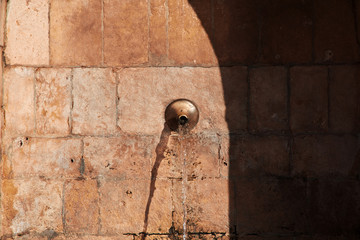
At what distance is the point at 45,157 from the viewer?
3.04 m

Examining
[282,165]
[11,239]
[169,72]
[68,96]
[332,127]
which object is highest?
[169,72]

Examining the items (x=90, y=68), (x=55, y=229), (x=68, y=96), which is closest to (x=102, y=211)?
(x=55, y=229)

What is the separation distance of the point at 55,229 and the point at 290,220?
81.6 inches

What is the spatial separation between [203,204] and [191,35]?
1.50 m

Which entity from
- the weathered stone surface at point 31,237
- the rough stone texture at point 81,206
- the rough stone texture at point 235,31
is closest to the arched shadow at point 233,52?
the rough stone texture at point 235,31

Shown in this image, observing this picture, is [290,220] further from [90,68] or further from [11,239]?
[11,239]

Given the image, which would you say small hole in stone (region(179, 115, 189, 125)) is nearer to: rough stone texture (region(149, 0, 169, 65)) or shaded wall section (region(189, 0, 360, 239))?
shaded wall section (region(189, 0, 360, 239))

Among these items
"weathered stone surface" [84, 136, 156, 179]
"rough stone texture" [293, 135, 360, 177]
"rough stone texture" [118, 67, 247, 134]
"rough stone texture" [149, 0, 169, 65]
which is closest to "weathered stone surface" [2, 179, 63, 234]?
"weathered stone surface" [84, 136, 156, 179]

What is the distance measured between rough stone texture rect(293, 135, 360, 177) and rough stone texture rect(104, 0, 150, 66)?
160cm

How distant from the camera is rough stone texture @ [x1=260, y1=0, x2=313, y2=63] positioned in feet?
9.80

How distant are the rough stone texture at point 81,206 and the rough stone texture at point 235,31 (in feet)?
5.35

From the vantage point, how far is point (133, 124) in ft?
9.97

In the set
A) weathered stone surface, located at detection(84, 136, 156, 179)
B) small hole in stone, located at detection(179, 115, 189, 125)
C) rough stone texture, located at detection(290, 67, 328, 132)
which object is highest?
rough stone texture, located at detection(290, 67, 328, 132)

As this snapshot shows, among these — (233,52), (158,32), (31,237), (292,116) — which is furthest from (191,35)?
(31,237)
